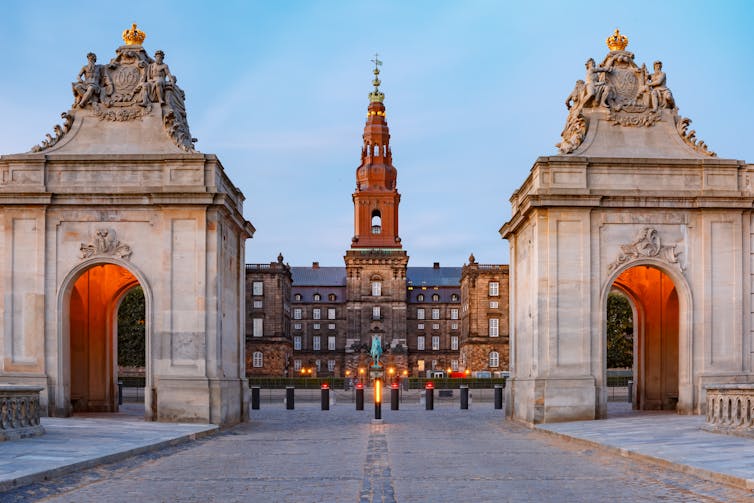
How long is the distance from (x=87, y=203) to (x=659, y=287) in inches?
757

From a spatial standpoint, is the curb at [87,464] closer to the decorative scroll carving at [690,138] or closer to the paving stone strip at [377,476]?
the paving stone strip at [377,476]

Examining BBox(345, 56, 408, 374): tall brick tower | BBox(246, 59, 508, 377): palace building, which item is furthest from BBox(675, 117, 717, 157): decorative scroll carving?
BBox(345, 56, 408, 374): tall brick tower

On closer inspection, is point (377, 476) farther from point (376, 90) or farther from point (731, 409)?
point (376, 90)

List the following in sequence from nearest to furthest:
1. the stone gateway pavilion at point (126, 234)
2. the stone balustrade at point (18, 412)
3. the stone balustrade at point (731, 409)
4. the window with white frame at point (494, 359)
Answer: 1. the stone balustrade at point (18, 412)
2. the stone balustrade at point (731, 409)
3. the stone gateway pavilion at point (126, 234)
4. the window with white frame at point (494, 359)

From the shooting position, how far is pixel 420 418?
37000 millimetres

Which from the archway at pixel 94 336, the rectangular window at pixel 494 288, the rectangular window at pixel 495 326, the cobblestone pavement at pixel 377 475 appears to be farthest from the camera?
the rectangular window at pixel 495 326

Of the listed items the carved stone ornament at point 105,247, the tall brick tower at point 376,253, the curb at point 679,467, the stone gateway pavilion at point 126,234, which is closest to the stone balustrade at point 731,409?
the curb at point 679,467

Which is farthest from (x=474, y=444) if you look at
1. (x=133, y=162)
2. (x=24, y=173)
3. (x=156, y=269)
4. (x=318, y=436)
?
(x=24, y=173)

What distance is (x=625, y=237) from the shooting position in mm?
31484

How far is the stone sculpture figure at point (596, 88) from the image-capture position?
3225 cm

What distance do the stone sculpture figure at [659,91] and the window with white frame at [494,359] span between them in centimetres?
10198

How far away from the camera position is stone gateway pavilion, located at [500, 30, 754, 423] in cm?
3083

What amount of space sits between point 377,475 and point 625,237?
17.1 meters

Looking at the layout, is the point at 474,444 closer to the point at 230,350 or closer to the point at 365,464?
the point at 365,464
